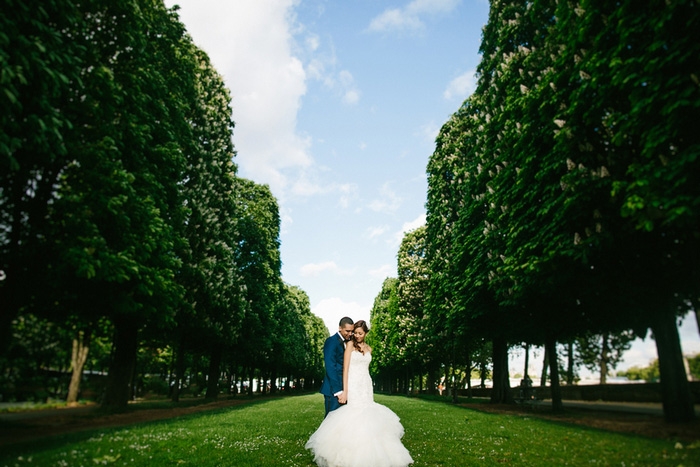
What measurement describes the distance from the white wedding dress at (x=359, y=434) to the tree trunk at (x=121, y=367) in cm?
1572

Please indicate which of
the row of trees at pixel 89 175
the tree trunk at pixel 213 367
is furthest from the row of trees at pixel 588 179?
the tree trunk at pixel 213 367

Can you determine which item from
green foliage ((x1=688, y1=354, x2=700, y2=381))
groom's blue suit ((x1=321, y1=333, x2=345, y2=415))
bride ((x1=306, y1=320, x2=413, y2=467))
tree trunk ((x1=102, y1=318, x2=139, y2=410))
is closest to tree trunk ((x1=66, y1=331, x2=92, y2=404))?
tree trunk ((x1=102, y1=318, x2=139, y2=410))

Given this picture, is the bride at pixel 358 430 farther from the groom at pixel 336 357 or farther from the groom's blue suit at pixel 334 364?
the groom's blue suit at pixel 334 364

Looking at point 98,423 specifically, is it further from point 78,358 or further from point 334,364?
point 334,364

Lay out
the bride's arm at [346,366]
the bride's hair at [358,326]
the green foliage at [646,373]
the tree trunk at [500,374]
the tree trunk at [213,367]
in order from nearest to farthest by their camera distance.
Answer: the bride's arm at [346,366]
the bride's hair at [358,326]
the green foliage at [646,373]
the tree trunk at [500,374]
the tree trunk at [213,367]

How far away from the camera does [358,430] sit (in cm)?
781

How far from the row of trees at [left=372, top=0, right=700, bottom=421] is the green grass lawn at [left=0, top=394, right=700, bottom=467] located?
2.89 m

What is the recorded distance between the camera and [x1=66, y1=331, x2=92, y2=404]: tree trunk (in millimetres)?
16602

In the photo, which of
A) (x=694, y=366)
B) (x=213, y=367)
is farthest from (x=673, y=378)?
(x=213, y=367)

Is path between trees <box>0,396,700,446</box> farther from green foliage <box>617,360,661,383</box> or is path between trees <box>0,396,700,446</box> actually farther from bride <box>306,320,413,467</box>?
bride <box>306,320,413,467</box>

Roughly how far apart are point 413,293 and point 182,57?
1345 inches

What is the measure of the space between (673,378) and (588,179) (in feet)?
19.7

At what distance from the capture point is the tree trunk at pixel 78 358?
54.5ft

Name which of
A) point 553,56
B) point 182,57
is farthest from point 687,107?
point 182,57
